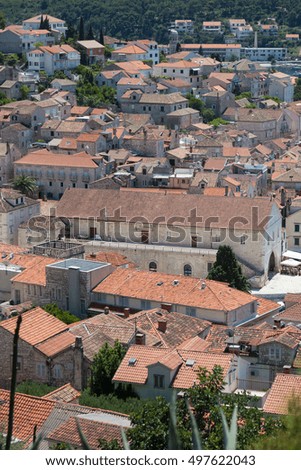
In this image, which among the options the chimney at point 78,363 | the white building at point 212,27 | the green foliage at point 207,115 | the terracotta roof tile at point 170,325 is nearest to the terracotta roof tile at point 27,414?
the chimney at point 78,363

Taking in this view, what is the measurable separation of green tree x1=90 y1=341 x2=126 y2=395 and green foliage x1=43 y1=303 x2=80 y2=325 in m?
7.43

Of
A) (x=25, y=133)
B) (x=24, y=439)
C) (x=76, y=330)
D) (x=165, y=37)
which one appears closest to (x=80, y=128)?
(x=25, y=133)

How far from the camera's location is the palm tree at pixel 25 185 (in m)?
61.5

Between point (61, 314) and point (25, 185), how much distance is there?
24.4m

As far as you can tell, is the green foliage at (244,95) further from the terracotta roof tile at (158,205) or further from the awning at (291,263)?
the awning at (291,263)

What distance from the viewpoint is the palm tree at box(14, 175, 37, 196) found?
61469 millimetres

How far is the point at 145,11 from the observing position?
153 m

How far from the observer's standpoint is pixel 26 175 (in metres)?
63.6

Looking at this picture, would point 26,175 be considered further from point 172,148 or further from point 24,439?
point 24,439

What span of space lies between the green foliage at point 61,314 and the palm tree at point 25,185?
76.3ft

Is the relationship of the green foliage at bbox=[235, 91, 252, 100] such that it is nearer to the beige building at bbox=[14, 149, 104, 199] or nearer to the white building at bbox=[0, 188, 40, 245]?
the beige building at bbox=[14, 149, 104, 199]

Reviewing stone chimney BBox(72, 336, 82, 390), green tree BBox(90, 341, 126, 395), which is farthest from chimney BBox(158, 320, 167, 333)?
green tree BBox(90, 341, 126, 395)

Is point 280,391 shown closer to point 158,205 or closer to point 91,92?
point 158,205

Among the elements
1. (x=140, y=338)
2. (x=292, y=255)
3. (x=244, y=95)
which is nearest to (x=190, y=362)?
(x=140, y=338)
